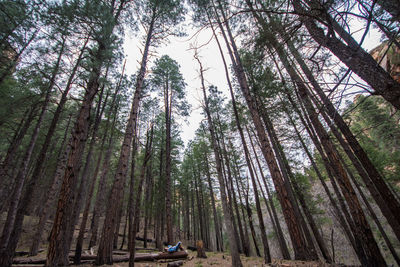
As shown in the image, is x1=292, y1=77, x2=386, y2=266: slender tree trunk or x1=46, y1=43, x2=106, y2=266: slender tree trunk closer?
x1=46, y1=43, x2=106, y2=266: slender tree trunk

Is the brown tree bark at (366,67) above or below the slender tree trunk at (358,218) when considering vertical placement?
above

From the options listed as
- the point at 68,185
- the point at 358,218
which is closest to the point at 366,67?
the point at 358,218

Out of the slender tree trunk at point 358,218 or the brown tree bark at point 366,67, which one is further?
the slender tree trunk at point 358,218

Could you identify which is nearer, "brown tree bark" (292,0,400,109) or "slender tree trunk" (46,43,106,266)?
"brown tree bark" (292,0,400,109)

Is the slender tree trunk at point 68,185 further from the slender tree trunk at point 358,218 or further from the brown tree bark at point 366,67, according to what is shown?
the slender tree trunk at point 358,218

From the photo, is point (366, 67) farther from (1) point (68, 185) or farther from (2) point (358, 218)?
(1) point (68, 185)

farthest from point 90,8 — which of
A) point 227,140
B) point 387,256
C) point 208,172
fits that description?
point 387,256

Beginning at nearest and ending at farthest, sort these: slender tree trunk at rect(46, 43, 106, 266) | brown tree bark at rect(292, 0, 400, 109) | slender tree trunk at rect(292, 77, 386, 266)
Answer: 1. brown tree bark at rect(292, 0, 400, 109)
2. slender tree trunk at rect(46, 43, 106, 266)
3. slender tree trunk at rect(292, 77, 386, 266)

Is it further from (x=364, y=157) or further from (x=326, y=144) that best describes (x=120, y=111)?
(x=364, y=157)

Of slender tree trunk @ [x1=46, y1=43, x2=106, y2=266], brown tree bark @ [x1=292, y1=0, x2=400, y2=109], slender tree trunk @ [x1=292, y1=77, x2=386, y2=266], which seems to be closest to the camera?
brown tree bark @ [x1=292, y1=0, x2=400, y2=109]

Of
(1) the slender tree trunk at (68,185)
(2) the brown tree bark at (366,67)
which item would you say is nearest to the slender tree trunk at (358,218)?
(2) the brown tree bark at (366,67)

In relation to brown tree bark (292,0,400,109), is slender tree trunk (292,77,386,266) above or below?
below

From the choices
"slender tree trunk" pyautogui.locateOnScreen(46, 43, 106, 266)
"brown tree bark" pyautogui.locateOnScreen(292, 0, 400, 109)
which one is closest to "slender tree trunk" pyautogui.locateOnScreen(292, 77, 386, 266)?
"brown tree bark" pyautogui.locateOnScreen(292, 0, 400, 109)

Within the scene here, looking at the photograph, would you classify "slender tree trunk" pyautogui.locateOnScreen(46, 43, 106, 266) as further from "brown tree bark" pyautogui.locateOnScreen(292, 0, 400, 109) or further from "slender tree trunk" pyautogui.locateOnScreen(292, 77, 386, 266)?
"slender tree trunk" pyautogui.locateOnScreen(292, 77, 386, 266)
